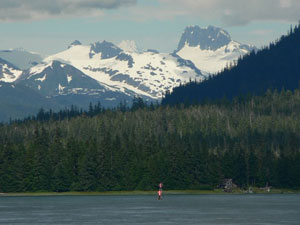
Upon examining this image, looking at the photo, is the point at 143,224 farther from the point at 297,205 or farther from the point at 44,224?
the point at 297,205

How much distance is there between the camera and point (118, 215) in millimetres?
149875

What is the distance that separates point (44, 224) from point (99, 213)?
2577 centimetres

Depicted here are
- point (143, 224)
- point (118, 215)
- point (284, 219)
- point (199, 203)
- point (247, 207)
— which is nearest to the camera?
point (143, 224)

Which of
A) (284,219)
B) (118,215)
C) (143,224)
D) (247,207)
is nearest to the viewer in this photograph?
(143,224)

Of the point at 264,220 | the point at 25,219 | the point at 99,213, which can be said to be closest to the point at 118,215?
the point at 99,213

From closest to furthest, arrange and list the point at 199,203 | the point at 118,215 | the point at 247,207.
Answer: the point at 118,215, the point at 247,207, the point at 199,203

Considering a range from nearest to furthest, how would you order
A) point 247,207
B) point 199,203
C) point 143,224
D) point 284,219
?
1. point 143,224
2. point 284,219
3. point 247,207
4. point 199,203

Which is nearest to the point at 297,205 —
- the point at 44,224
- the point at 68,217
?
the point at 68,217

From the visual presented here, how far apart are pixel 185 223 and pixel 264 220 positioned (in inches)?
584

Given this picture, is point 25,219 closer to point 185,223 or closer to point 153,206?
point 185,223

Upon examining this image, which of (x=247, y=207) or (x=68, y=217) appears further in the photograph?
(x=247, y=207)

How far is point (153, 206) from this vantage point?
179 metres

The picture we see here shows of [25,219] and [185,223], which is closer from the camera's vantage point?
[185,223]

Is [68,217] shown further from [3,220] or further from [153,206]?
[153,206]
